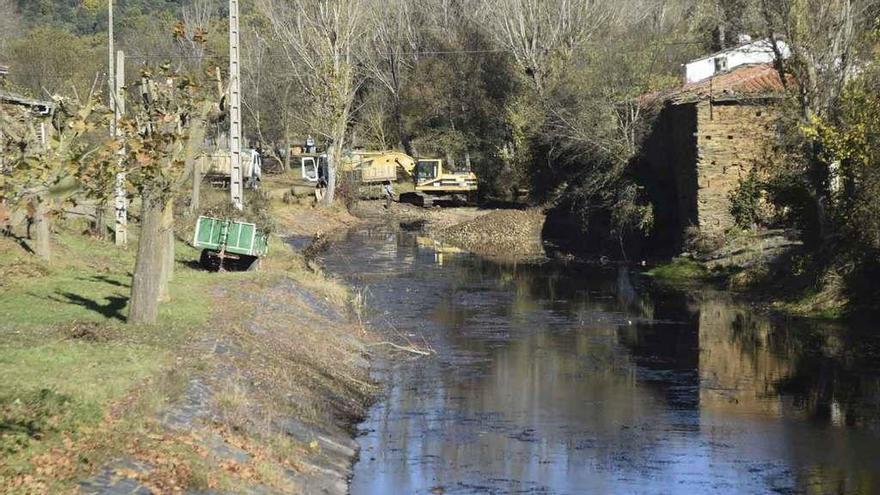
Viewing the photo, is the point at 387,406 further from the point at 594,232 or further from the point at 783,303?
the point at 594,232

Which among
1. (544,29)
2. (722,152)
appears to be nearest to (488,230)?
A: (722,152)

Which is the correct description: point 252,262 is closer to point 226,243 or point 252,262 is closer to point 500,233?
point 226,243

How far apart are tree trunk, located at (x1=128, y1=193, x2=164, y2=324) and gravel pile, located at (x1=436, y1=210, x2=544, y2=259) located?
31.1m

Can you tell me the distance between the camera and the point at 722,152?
39.8m

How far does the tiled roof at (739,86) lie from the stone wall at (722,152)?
365mm

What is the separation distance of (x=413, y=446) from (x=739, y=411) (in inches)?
228

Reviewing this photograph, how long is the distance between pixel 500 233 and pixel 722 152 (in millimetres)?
15675

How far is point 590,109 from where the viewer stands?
50125 mm

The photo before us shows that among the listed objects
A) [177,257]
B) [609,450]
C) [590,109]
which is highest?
[590,109]

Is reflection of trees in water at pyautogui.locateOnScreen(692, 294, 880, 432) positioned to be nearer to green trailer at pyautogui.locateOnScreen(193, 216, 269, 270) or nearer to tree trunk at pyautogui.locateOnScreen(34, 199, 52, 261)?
green trailer at pyautogui.locateOnScreen(193, 216, 269, 270)

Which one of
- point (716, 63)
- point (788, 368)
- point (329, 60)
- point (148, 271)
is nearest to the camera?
point (148, 271)

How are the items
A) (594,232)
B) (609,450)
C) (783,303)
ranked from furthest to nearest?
(594,232)
(783,303)
(609,450)

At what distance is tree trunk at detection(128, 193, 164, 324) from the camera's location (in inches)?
754

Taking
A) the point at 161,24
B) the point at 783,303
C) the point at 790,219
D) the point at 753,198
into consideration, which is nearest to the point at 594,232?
the point at 753,198
